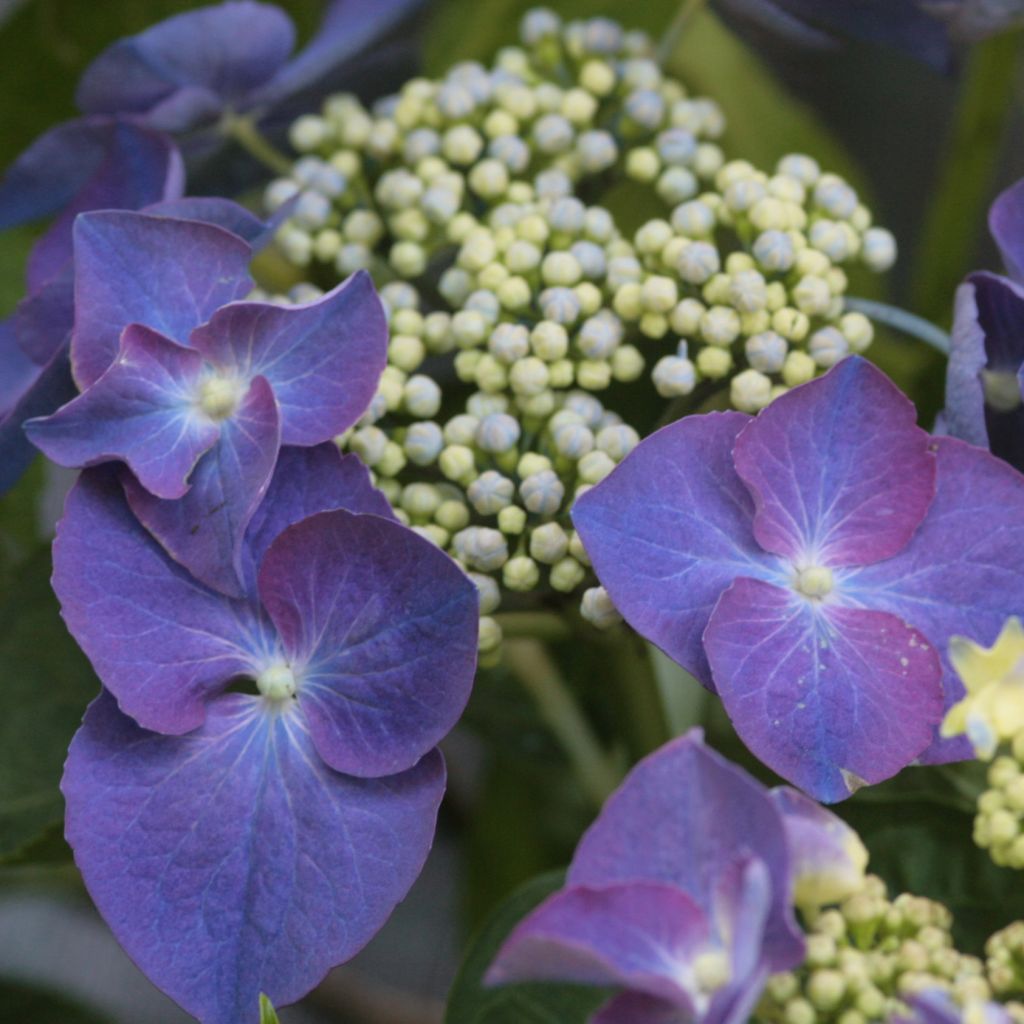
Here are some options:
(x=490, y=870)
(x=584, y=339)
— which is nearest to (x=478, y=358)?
(x=584, y=339)

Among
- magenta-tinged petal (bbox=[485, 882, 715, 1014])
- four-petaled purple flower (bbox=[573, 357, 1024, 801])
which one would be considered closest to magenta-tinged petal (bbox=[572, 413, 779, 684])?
four-petaled purple flower (bbox=[573, 357, 1024, 801])

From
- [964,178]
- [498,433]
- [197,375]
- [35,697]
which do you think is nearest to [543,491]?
[498,433]

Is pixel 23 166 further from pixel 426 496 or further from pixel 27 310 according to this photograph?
pixel 426 496

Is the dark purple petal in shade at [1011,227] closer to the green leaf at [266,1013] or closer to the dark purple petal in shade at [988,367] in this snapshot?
the dark purple petal in shade at [988,367]

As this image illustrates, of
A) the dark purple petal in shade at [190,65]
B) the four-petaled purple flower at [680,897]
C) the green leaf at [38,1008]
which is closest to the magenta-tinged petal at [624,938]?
the four-petaled purple flower at [680,897]

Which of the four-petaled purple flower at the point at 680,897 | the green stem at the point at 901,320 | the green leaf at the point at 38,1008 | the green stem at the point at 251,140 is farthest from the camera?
the green leaf at the point at 38,1008

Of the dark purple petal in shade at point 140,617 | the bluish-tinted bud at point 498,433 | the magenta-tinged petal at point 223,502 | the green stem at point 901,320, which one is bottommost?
the dark purple petal in shade at point 140,617

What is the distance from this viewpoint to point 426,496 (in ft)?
1.74

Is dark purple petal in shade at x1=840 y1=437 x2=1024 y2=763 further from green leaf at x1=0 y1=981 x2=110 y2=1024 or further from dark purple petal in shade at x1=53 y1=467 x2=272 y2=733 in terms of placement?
green leaf at x1=0 y1=981 x2=110 y2=1024

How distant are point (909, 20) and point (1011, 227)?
0.18 metres

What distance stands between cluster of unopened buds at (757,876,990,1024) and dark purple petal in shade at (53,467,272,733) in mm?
212

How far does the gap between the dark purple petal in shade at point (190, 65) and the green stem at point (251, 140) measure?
14mm

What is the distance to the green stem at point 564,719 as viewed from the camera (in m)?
0.78

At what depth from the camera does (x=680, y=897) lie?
37cm
